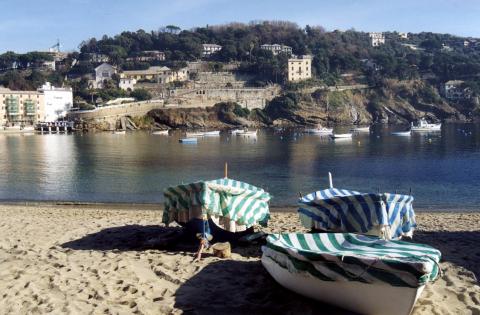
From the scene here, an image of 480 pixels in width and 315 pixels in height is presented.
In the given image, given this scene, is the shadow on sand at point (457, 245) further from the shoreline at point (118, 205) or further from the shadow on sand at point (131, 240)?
the shoreline at point (118, 205)

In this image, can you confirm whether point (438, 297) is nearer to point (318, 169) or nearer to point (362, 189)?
point (362, 189)

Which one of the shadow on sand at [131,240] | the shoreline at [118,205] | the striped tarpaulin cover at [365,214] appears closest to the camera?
the striped tarpaulin cover at [365,214]

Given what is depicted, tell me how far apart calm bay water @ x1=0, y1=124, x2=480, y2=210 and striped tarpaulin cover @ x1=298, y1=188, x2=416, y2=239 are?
40.6ft

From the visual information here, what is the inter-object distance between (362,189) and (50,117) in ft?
317

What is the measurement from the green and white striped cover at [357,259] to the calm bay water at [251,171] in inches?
605

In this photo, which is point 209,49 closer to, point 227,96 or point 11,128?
point 227,96

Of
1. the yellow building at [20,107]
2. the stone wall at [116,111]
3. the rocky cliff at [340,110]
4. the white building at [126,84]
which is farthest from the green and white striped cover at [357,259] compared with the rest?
the white building at [126,84]

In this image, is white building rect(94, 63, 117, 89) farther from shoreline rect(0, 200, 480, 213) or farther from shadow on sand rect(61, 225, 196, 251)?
shadow on sand rect(61, 225, 196, 251)

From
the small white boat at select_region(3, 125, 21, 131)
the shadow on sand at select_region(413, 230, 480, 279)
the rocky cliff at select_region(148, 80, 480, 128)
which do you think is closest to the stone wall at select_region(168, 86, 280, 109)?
the rocky cliff at select_region(148, 80, 480, 128)

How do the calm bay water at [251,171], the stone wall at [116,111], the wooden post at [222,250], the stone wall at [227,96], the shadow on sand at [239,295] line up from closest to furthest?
the shadow on sand at [239,295], the wooden post at [222,250], the calm bay water at [251,171], the stone wall at [116,111], the stone wall at [227,96]

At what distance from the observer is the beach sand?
9.04 metres

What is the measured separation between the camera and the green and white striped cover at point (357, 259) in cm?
761

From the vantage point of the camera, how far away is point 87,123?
353ft

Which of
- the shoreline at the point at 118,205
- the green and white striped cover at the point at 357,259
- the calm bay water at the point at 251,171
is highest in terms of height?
the green and white striped cover at the point at 357,259
